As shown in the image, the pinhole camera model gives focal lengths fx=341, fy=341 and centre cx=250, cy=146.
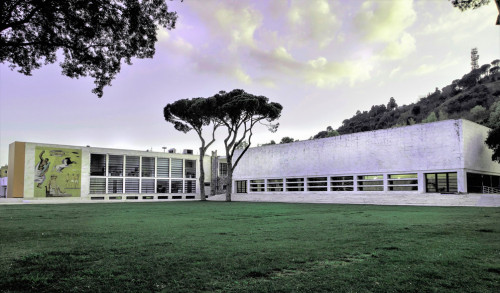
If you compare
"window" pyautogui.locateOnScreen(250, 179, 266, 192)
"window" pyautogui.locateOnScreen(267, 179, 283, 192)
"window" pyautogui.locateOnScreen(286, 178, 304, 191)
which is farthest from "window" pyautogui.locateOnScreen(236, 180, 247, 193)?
"window" pyautogui.locateOnScreen(286, 178, 304, 191)

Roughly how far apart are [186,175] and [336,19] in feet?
138

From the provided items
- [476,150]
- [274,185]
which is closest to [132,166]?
[274,185]

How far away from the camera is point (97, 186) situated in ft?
148

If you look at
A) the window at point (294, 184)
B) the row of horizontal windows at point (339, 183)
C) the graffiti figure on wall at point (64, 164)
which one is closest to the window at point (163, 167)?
the graffiti figure on wall at point (64, 164)

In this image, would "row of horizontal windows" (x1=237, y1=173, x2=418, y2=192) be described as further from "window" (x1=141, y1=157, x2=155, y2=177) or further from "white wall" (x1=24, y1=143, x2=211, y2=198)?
"window" (x1=141, y1=157, x2=155, y2=177)

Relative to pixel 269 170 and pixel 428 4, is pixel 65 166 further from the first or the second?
pixel 428 4

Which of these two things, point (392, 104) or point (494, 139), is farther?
point (392, 104)

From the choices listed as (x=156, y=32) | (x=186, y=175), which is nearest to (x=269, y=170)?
(x=186, y=175)

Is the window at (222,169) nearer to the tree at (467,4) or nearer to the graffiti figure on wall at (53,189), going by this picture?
the graffiti figure on wall at (53,189)

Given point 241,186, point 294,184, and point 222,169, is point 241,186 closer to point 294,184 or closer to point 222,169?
point 222,169

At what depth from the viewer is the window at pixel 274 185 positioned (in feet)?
148

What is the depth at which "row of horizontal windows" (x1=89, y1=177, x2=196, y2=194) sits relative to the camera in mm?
45500

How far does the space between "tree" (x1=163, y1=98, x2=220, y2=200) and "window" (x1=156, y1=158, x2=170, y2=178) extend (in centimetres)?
1336

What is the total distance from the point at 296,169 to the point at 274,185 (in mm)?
4735
